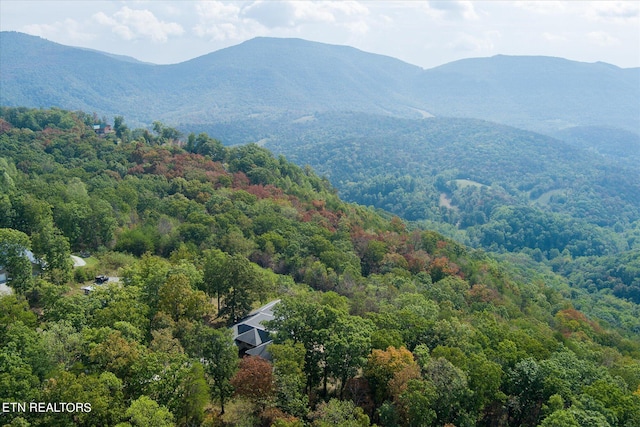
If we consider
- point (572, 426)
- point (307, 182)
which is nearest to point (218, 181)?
point (307, 182)

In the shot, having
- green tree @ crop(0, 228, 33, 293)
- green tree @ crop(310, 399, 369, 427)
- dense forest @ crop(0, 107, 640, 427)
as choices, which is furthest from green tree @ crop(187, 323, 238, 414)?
green tree @ crop(0, 228, 33, 293)

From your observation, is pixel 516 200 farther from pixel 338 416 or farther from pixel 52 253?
pixel 338 416

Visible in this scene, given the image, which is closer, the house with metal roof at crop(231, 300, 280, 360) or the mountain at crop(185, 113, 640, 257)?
the house with metal roof at crop(231, 300, 280, 360)

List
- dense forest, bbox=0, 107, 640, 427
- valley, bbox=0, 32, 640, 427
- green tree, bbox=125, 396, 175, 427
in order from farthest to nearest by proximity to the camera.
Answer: valley, bbox=0, 32, 640, 427 → dense forest, bbox=0, 107, 640, 427 → green tree, bbox=125, 396, 175, 427

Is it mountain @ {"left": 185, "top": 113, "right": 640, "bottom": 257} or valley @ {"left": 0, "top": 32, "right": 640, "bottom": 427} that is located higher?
valley @ {"left": 0, "top": 32, "right": 640, "bottom": 427}

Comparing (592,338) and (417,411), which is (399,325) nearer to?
(417,411)

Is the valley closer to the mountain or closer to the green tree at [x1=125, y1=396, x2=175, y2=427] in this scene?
the green tree at [x1=125, y1=396, x2=175, y2=427]

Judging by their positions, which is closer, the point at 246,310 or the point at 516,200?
the point at 246,310

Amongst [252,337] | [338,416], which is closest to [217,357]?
[252,337]
